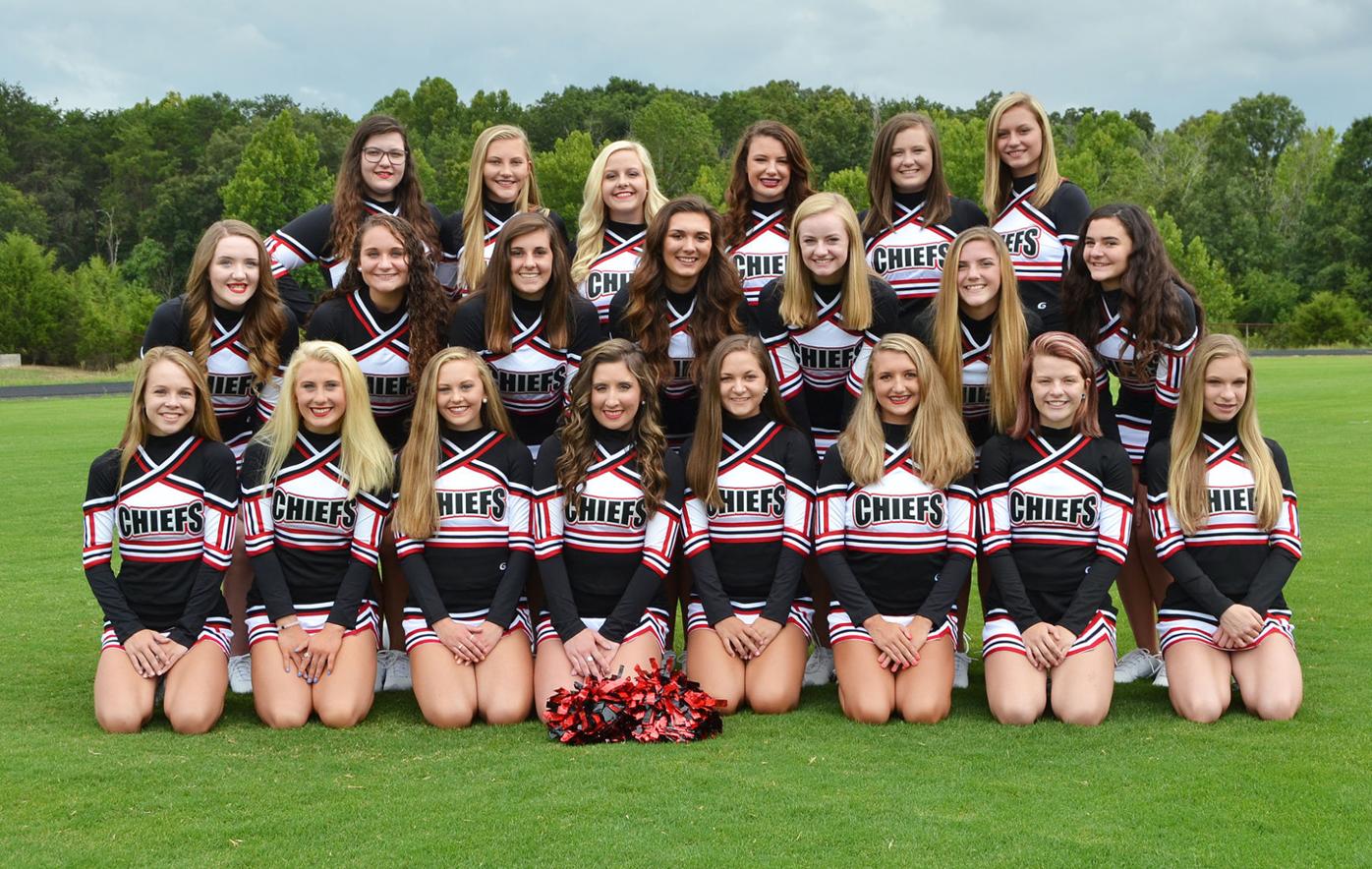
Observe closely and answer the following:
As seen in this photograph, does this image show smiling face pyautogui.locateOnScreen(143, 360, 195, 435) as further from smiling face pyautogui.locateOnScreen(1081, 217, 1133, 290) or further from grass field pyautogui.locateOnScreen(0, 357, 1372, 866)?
smiling face pyautogui.locateOnScreen(1081, 217, 1133, 290)

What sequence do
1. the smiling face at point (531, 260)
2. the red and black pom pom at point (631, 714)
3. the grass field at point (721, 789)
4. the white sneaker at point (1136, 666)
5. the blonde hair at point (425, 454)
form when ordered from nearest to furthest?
the grass field at point (721, 789) < the red and black pom pom at point (631, 714) < the blonde hair at point (425, 454) < the smiling face at point (531, 260) < the white sneaker at point (1136, 666)

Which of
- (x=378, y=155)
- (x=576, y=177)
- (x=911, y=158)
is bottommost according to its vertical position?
(x=911, y=158)

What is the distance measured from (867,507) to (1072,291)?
1368 mm

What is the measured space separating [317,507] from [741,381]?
70.9 inches

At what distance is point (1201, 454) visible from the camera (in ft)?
16.5

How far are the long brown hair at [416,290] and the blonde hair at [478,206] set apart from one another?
0.41m

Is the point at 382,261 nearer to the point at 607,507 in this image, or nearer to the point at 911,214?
the point at 607,507

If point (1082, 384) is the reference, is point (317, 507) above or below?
below

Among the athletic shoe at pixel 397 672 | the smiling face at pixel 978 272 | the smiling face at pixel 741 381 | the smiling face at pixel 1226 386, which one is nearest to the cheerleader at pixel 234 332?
the athletic shoe at pixel 397 672

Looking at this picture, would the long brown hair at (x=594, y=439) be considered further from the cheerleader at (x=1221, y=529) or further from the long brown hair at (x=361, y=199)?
the cheerleader at (x=1221, y=529)

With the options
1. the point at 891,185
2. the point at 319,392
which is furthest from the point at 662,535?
the point at 891,185

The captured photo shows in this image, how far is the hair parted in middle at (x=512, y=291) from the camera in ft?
17.8

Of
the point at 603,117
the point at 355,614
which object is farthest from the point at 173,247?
the point at 355,614

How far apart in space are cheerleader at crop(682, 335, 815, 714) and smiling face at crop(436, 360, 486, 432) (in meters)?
0.92
